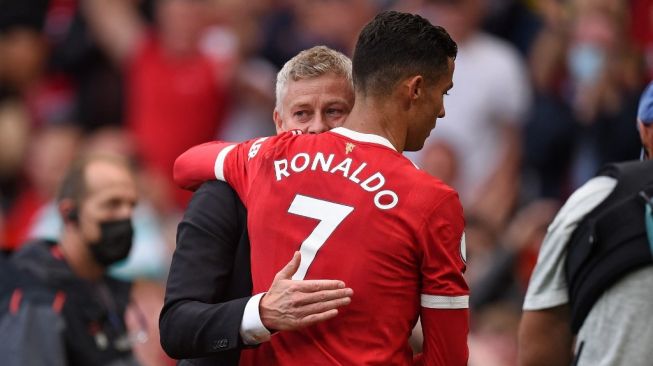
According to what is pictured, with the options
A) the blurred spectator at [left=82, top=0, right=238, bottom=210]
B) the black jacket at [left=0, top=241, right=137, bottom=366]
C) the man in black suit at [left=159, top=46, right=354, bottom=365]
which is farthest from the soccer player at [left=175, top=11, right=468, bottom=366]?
the blurred spectator at [left=82, top=0, right=238, bottom=210]

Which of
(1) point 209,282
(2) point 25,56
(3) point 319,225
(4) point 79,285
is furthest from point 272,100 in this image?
(3) point 319,225

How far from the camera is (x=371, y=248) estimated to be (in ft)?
12.6

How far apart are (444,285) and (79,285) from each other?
2.30 metres

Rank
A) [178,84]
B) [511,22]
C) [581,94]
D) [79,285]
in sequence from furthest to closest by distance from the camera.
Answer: [178,84] → [511,22] → [581,94] → [79,285]

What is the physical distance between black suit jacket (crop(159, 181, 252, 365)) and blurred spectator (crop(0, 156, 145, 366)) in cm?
119

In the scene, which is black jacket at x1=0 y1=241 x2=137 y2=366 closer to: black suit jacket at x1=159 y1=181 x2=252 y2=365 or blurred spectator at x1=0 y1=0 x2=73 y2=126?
black suit jacket at x1=159 y1=181 x2=252 y2=365

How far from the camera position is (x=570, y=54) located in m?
8.51

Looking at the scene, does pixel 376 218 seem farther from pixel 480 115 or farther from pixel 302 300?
pixel 480 115

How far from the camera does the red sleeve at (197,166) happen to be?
14.0 ft

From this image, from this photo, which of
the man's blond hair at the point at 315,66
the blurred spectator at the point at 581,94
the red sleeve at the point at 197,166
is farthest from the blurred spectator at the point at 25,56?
the man's blond hair at the point at 315,66

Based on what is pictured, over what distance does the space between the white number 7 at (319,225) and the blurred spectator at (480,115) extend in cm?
474

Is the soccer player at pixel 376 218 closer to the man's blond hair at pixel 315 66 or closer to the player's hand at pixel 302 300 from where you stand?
the player's hand at pixel 302 300

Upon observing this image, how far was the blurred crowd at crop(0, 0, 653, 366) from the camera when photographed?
808cm

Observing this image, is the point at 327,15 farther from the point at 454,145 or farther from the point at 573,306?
the point at 573,306
